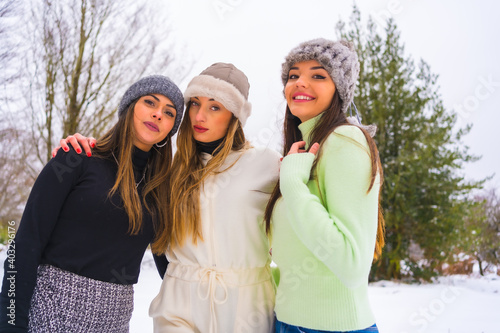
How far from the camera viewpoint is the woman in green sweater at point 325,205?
4.97ft

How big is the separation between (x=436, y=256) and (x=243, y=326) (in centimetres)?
740

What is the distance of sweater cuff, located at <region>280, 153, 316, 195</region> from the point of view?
1613 millimetres

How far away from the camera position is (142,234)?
6.65 ft

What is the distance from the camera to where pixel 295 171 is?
5.39 feet

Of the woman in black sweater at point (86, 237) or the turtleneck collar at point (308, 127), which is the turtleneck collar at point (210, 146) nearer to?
the woman in black sweater at point (86, 237)

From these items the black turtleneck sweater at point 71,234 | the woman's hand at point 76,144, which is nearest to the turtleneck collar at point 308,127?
the black turtleneck sweater at point 71,234

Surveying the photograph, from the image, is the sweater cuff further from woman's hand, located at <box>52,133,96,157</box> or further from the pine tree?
the pine tree

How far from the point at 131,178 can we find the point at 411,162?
7041 millimetres

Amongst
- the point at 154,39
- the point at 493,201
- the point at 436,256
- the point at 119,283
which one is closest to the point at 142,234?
the point at 119,283

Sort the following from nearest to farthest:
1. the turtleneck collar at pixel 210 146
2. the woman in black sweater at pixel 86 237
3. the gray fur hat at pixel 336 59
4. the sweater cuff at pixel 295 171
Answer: the sweater cuff at pixel 295 171
the woman in black sweater at pixel 86 237
the gray fur hat at pixel 336 59
the turtleneck collar at pixel 210 146

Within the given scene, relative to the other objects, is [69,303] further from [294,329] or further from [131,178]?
[294,329]

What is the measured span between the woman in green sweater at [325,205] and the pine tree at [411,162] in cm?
631

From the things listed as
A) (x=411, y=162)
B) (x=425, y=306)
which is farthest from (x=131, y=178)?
(x=411, y=162)

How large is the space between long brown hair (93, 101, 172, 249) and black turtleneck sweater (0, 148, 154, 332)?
44 millimetres
